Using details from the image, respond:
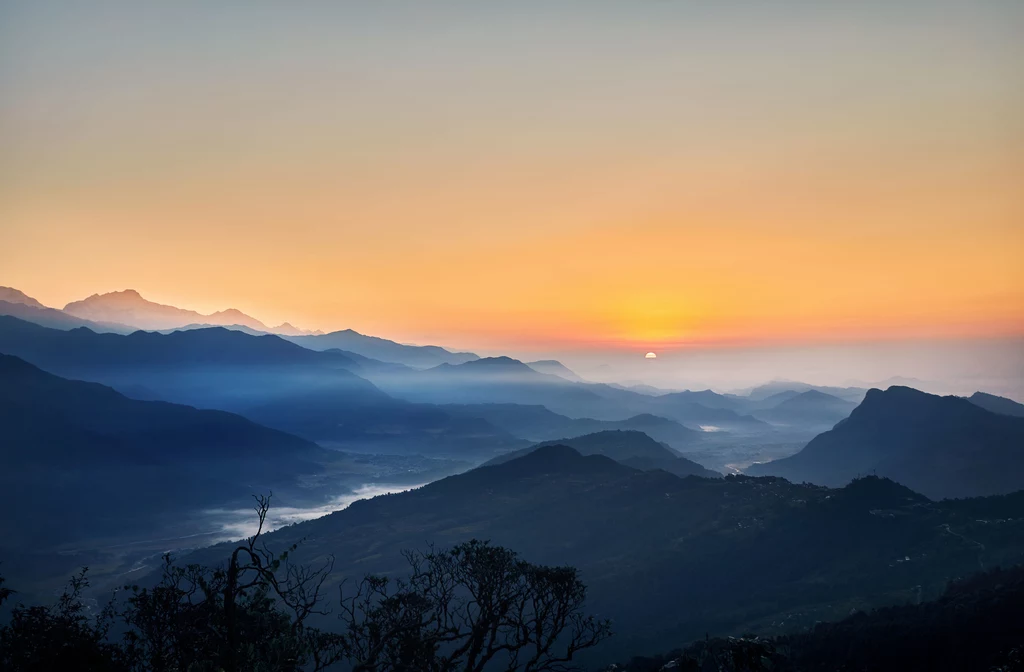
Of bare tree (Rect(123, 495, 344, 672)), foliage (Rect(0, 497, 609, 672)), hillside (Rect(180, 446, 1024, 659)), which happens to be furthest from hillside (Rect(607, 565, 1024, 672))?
bare tree (Rect(123, 495, 344, 672))

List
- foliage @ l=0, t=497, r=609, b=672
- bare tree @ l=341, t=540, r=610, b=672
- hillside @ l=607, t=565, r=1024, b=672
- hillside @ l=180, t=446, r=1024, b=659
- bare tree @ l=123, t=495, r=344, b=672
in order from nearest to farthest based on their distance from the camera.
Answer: bare tree @ l=123, t=495, r=344, b=672, foliage @ l=0, t=497, r=609, b=672, bare tree @ l=341, t=540, r=610, b=672, hillside @ l=607, t=565, r=1024, b=672, hillside @ l=180, t=446, r=1024, b=659

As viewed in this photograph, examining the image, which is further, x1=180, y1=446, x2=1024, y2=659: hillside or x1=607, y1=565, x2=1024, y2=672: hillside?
x1=180, y1=446, x2=1024, y2=659: hillside

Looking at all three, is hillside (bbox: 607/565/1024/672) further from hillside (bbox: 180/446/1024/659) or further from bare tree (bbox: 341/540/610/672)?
Answer: bare tree (bbox: 341/540/610/672)

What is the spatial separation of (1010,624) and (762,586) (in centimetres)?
8213

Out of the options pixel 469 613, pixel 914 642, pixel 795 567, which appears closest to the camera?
pixel 469 613

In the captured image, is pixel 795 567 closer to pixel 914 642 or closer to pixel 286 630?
pixel 914 642

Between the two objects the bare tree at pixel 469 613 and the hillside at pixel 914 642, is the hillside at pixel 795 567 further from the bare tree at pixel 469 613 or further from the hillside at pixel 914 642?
the bare tree at pixel 469 613

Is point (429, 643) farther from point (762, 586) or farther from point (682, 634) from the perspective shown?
point (762, 586)

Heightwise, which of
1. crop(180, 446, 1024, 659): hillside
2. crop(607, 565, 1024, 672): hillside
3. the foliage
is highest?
the foliage

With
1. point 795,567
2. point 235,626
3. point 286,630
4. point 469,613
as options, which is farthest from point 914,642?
point 235,626

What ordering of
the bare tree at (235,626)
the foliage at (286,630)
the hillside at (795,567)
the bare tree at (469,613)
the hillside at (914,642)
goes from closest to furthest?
the bare tree at (235,626) → the foliage at (286,630) → the bare tree at (469,613) → the hillside at (914,642) → the hillside at (795,567)

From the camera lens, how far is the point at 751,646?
40.2 m

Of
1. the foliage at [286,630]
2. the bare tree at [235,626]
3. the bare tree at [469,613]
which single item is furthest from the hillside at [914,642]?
→ the bare tree at [235,626]

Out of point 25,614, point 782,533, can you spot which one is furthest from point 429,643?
point 782,533
